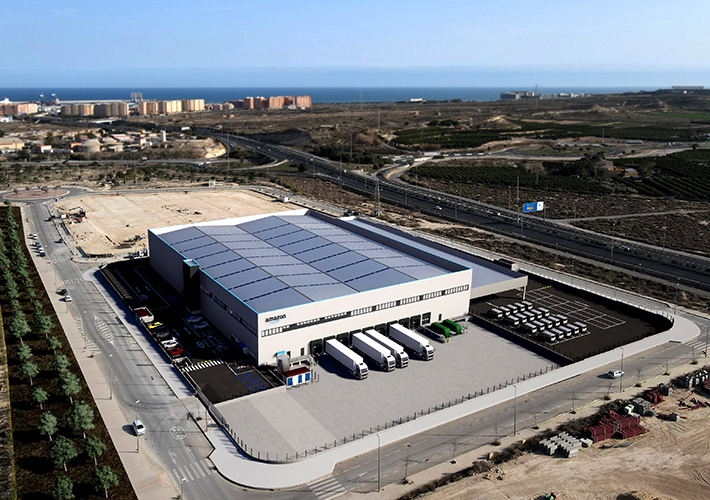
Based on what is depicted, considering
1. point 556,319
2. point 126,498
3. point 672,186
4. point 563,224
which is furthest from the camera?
point 672,186

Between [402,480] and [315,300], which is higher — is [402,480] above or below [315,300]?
below

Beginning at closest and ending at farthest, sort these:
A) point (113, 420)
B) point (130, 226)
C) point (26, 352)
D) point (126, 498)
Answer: point (126, 498)
point (113, 420)
point (26, 352)
point (130, 226)

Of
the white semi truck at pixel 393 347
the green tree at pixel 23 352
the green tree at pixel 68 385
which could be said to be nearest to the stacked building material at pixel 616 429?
the white semi truck at pixel 393 347

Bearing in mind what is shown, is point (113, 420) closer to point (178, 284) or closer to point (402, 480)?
point (402, 480)

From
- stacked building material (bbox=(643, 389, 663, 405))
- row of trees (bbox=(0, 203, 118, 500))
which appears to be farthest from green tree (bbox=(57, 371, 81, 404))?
stacked building material (bbox=(643, 389, 663, 405))

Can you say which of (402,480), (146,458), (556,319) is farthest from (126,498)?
(556,319)

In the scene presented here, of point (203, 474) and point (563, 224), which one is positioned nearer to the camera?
point (203, 474)

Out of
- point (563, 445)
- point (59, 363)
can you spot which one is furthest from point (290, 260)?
point (563, 445)

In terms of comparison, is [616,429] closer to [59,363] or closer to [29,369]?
[59,363]
